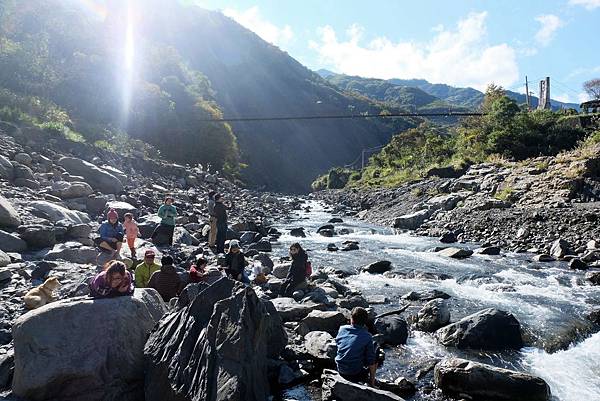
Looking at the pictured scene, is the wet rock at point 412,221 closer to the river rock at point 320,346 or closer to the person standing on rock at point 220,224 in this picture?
the person standing on rock at point 220,224

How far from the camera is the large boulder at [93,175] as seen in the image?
69.5ft

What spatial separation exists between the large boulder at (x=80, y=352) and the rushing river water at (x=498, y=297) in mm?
2581

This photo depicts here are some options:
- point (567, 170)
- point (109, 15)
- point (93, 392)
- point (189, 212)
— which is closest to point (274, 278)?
point (93, 392)

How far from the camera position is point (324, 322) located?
9422mm

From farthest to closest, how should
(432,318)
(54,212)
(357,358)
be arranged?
(54,212) → (432,318) → (357,358)

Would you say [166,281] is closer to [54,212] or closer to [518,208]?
[54,212]

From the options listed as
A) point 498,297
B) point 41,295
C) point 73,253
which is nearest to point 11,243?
point 73,253

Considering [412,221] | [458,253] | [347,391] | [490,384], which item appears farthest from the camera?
[412,221]

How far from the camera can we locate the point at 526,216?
76.5ft

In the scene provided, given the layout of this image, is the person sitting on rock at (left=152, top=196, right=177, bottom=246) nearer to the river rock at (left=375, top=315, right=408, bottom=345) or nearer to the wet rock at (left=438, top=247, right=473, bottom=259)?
the river rock at (left=375, top=315, right=408, bottom=345)

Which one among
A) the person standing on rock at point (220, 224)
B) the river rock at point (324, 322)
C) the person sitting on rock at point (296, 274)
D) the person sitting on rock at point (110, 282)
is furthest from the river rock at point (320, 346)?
the person standing on rock at point (220, 224)

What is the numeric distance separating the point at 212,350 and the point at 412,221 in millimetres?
25127

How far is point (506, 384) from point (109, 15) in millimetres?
61696

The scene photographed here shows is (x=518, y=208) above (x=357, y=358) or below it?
below
